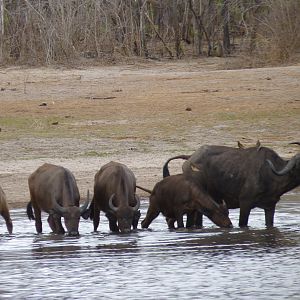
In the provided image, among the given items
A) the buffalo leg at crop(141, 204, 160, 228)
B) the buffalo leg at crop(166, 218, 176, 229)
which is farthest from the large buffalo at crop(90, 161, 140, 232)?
the buffalo leg at crop(166, 218, 176, 229)

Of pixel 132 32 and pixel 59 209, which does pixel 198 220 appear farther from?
pixel 132 32

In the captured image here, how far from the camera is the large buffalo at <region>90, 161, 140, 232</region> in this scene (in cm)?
1628

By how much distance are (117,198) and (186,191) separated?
2.99ft

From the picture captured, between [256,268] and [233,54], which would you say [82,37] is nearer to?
[233,54]

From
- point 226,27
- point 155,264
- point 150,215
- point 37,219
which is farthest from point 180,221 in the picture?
point 226,27

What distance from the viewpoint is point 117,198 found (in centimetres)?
1644

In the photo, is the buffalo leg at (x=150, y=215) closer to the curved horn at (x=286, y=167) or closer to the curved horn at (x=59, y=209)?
the curved horn at (x=59, y=209)

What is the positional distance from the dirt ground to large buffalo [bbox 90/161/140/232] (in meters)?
2.70

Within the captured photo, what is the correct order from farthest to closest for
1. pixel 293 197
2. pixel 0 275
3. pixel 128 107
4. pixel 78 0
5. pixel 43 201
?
pixel 78 0 < pixel 128 107 < pixel 293 197 < pixel 43 201 < pixel 0 275

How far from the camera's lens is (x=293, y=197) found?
2031 centimetres

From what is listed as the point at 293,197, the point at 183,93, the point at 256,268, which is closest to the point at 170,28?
the point at 183,93

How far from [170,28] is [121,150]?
12938 millimetres

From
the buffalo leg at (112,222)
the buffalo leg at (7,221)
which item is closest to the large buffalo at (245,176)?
the buffalo leg at (112,222)

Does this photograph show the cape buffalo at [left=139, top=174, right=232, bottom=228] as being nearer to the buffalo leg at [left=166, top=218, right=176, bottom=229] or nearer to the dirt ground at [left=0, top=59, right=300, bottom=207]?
the buffalo leg at [left=166, top=218, right=176, bottom=229]
